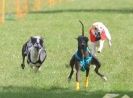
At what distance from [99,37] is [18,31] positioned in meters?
10.8

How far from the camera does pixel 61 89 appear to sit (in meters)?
13.0

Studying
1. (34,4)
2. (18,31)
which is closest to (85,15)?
(18,31)

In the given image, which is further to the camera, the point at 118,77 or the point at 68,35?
the point at 68,35

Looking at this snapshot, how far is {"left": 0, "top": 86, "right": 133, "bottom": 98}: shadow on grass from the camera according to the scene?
11.9 meters

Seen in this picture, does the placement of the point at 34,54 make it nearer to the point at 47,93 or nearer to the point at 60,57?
the point at 47,93

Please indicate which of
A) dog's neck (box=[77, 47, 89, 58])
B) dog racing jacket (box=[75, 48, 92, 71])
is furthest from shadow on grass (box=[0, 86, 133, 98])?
dog's neck (box=[77, 47, 89, 58])

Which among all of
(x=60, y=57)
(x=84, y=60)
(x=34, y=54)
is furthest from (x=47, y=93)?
(x=60, y=57)

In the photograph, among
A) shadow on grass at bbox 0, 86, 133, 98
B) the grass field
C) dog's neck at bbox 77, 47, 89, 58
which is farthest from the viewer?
the grass field

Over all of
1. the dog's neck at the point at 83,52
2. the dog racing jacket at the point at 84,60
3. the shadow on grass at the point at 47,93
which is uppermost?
the dog's neck at the point at 83,52

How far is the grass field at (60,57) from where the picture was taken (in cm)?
1277

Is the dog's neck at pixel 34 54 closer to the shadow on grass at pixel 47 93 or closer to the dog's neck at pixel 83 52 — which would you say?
the shadow on grass at pixel 47 93

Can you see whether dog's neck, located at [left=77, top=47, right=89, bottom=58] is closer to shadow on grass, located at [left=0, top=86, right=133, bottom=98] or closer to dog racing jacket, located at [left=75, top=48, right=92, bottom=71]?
dog racing jacket, located at [left=75, top=48, right=92, bottom=71]

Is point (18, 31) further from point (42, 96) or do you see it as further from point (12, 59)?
point (42, 96)

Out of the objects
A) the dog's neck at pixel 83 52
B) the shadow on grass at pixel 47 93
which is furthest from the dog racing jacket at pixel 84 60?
the shadow on grass at pixel 47 93
